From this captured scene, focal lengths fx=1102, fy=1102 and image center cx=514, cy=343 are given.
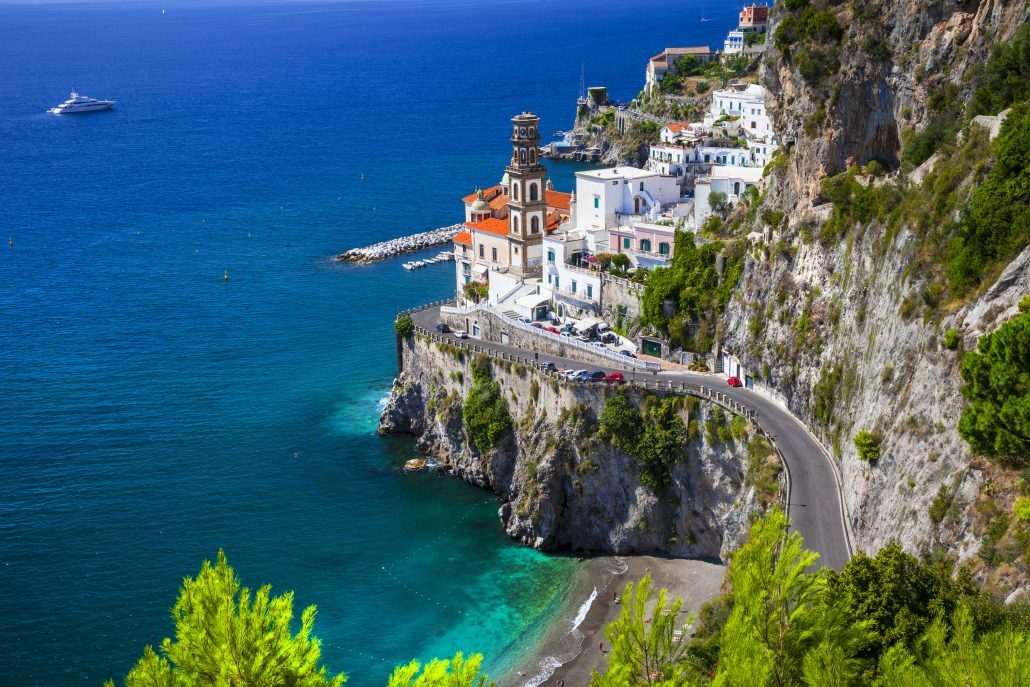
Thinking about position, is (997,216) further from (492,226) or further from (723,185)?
(492,226)

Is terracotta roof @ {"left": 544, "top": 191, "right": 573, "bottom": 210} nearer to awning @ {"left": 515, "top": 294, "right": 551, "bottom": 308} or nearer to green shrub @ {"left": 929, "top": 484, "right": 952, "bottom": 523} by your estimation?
awning @ {"left": 515, "top": 294, "right": 551, "bottom": 308}

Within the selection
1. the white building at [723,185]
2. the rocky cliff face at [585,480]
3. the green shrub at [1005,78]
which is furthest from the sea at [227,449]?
the green shrub at [1005,78]

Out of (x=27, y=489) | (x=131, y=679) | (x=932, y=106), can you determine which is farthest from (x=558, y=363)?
(x=131, y=679)

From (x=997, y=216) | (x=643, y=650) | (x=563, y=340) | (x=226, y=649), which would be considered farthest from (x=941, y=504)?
(x=563, y=340)

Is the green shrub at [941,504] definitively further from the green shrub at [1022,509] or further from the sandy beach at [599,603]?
the sandy beach at [599,603]

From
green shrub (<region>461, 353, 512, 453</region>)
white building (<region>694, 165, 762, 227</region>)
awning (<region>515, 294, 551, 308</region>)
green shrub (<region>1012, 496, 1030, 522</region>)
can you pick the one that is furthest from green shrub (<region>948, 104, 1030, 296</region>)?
awning (<region>515, 294, 551, 308</region>)

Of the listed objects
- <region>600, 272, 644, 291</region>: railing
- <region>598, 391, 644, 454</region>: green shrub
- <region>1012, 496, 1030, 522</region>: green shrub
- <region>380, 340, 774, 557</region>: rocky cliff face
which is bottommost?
<region>380, 340, 774, 557</region>: rocky cliff face
